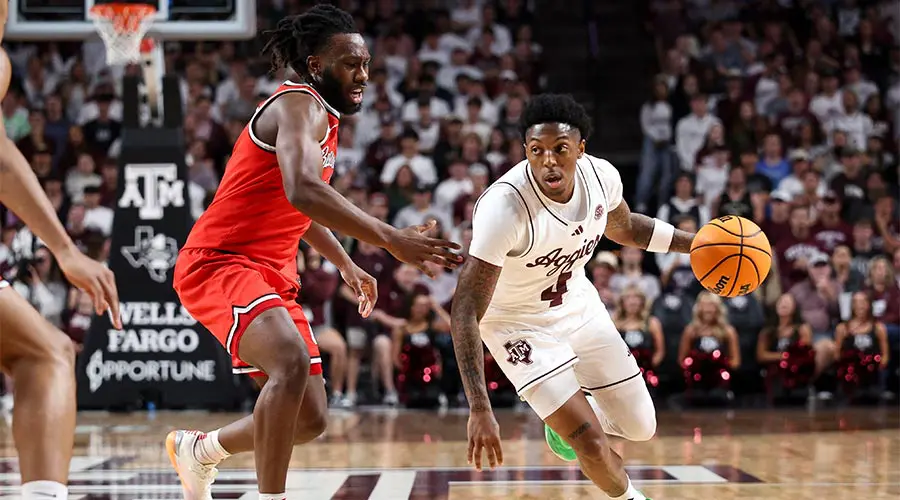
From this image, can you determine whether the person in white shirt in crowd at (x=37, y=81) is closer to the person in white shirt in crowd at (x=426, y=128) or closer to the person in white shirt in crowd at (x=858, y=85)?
the person in white shirt in crowd at (x=426, y=128)

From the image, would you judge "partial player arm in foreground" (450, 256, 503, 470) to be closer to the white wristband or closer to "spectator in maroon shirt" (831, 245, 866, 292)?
the white wristband

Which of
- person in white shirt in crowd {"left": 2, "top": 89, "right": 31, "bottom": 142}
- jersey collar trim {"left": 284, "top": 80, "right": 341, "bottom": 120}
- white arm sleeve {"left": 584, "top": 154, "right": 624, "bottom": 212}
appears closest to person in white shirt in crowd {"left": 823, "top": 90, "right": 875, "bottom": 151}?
person in white shirt in crowd {"left": 2, "top": 89, "right": 31, "bottom": 142}

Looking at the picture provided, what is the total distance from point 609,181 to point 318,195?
59.7 inches

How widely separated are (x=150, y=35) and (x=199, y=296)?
6189 millimetres

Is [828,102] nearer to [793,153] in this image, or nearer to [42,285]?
[793,153]

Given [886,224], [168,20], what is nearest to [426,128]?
[168,20]

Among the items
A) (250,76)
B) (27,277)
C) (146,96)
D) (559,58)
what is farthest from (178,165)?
(559,58)

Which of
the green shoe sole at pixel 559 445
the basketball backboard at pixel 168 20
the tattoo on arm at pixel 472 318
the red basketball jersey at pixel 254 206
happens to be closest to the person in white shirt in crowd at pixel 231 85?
the basketball backboard at pixel 168 20

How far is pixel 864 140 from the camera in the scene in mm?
13320

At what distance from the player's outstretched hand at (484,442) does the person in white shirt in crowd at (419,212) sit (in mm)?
7717

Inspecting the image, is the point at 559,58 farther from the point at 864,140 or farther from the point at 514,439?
the point at 514,439

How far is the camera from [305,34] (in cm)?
432

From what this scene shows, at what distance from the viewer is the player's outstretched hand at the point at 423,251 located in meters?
3.52

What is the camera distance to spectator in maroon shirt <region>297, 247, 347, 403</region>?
1066 centimetres
